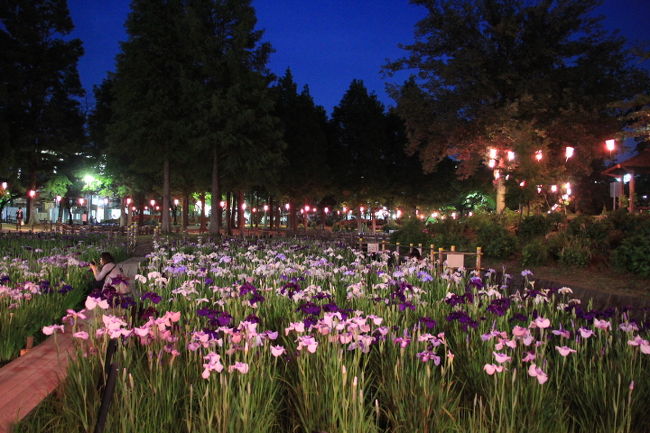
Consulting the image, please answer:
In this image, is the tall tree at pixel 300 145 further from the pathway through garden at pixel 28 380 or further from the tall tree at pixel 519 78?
the pathway through garden at pixel 28 380

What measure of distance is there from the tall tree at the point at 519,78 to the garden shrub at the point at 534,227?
1343 centimetres

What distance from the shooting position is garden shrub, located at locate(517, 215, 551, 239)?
15.4 m

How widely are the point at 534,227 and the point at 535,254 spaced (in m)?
2.89

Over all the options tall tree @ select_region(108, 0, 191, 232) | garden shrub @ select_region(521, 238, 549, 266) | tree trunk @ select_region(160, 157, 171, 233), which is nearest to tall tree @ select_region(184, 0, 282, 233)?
tall tree @ select_region(108, 0, 191, 232)

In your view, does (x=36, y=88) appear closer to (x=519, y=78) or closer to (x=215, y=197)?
(x=215, y=197)

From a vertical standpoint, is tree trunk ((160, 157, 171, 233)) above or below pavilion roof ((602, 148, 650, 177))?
below

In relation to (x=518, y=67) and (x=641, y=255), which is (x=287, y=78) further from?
(x=641, y=255)

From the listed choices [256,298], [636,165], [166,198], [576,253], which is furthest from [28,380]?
[636,165]

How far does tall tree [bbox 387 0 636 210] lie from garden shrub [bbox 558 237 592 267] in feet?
55.1

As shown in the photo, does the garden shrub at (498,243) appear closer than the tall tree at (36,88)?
Yes

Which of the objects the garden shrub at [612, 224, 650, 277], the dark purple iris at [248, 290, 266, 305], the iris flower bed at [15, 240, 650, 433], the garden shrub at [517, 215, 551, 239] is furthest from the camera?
the garden shrub at [517, 215, 551, 239]

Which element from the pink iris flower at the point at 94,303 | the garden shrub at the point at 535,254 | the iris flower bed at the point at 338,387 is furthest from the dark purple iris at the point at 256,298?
the garden shrub at the point at 535,254

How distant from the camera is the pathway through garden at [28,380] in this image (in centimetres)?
352

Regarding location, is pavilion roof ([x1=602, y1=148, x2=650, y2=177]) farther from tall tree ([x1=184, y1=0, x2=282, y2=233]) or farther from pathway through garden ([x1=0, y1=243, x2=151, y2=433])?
pathway through garden ([x1=0, y1=243, x2=151, y2=433])
